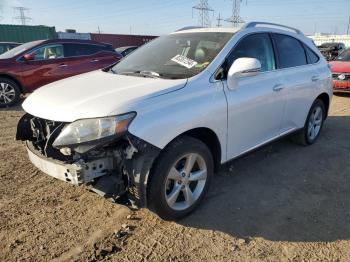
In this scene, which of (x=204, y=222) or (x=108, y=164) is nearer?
(x=108, y=164)

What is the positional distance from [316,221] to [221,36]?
215 cm

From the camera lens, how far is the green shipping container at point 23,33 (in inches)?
902

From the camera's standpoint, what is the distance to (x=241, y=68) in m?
3.26

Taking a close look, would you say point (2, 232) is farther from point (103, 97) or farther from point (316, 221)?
point (316, 221)

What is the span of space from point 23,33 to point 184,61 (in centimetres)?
2332

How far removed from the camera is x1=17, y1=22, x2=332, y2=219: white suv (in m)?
2.70

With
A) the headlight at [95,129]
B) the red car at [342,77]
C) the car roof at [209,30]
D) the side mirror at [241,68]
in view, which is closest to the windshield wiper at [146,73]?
the side mirror at [241,68]

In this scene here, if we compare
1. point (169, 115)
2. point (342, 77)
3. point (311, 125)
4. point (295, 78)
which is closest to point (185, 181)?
point (169, 115)

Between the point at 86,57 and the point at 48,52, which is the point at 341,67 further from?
the point at 48,52

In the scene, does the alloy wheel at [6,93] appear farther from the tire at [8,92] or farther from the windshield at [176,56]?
the windshield at [176,56]

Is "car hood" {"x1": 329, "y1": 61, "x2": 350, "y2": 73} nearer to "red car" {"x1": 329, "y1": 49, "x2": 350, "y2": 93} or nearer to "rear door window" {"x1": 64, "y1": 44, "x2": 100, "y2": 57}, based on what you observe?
"red car" {"x1": 329, "y1": 49, "x2": 350, "y2": 93}

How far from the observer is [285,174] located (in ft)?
14.2

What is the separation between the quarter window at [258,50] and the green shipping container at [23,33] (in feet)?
75.3

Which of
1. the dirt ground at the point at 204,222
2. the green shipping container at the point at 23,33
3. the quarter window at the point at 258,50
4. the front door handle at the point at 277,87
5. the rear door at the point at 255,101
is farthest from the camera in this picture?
the green shipping container at the point at 23,33
